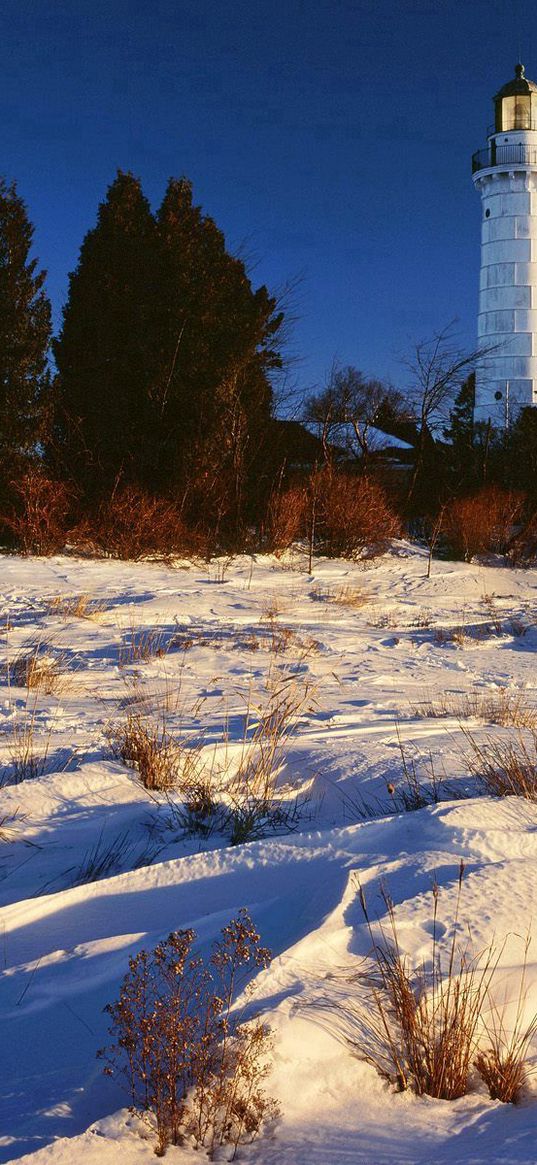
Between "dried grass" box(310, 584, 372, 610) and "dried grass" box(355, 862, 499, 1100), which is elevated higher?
"dried grass" box(310, 584, 372, 610)

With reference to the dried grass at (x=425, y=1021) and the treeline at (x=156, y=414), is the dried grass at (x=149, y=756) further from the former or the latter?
the treeline at (x=156, y=414)

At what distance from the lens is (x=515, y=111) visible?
31.8 m

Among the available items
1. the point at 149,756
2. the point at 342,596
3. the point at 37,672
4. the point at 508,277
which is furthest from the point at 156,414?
the point at 508,277

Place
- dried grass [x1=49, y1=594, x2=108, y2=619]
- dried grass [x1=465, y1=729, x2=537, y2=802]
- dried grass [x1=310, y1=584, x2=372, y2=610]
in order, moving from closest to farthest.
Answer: dried grass [x1=465, y1=729, x2=537, y2=802], dried grass [x1=49, y1=594, x2=108, y2=619], dried grass [x1=310, y1=584, x2=372, y2=610]

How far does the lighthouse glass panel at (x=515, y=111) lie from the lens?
1242 inches

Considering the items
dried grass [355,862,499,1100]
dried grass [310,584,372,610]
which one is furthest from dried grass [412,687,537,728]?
dried grass [310,584,372,610]

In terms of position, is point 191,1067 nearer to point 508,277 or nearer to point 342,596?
point 342,596

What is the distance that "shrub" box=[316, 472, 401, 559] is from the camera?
15789mm

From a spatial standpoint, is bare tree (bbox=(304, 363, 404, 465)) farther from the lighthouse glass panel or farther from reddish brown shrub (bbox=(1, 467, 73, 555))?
the lighthouse glass panel

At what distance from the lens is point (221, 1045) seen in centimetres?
181

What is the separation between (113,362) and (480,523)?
24.7ft

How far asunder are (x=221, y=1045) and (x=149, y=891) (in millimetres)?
989

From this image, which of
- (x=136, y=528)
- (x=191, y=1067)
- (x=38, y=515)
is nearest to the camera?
(x=191, y=1067)

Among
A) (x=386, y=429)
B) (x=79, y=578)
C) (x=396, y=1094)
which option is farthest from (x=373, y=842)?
(x=386, y=429)
